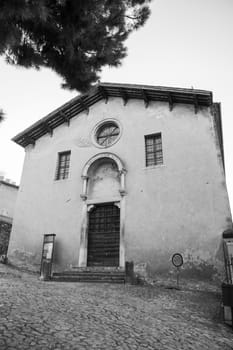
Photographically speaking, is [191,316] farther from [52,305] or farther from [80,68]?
[80,68]

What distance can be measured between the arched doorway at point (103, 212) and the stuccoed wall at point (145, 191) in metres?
0.32

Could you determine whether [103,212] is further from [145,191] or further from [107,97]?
[107,97]

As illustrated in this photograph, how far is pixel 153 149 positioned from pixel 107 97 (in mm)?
4202

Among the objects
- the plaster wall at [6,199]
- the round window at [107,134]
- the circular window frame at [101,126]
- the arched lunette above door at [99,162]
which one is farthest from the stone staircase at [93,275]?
the plaster wall at [6,199]

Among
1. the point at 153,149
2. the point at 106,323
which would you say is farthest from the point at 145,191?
the point at 106,323

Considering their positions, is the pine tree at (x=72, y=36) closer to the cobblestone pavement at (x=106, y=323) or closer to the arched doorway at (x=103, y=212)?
the cobblestone pavement at (x=106, y=323)

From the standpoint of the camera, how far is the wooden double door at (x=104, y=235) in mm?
10422

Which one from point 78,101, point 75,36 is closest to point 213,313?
point 75,36

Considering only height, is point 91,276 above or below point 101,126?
below

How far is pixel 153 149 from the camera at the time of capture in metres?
11.3

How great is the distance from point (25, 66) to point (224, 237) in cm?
763

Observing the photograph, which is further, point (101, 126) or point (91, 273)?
point (101, 126)

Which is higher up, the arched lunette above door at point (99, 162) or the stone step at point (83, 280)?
the arched lunette above door at point (99, 162)

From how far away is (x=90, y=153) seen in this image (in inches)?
486
